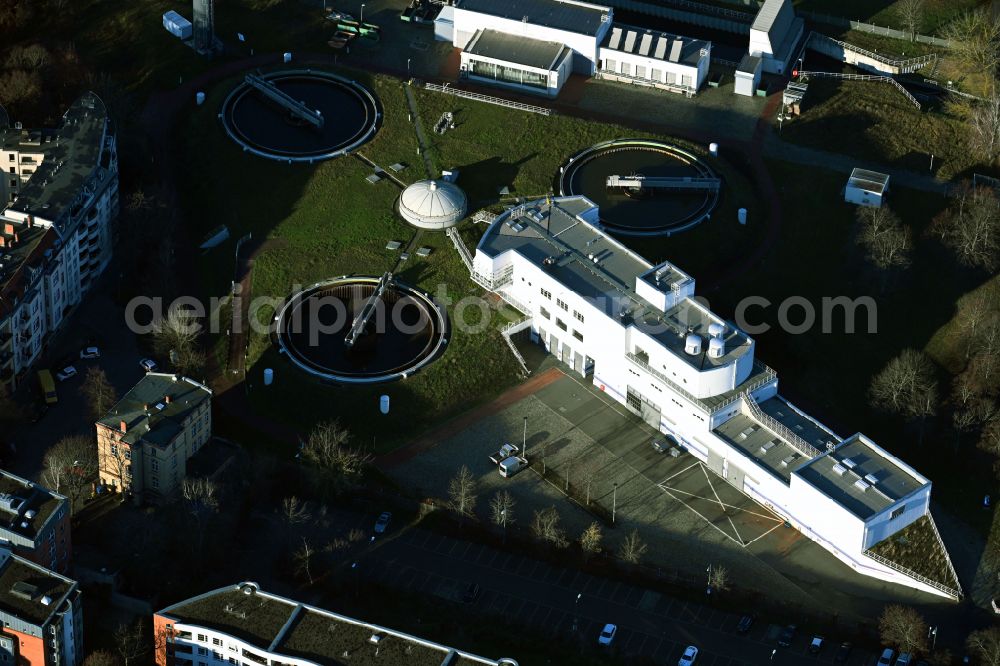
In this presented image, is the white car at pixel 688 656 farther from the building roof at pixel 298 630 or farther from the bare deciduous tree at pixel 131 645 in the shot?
the bare deciduous tree at pixel 131 645

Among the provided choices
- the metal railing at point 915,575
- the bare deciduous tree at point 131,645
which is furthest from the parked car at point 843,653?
the bare deciduous tree at point 131,645

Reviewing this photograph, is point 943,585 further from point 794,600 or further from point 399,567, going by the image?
point 399,567

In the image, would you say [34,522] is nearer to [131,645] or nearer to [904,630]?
[131,645]

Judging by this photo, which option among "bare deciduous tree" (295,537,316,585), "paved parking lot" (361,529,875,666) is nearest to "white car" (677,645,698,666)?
"paved parking lot" (361,529,875,666)

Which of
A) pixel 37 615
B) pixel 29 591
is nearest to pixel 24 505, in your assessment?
pixel 29 591

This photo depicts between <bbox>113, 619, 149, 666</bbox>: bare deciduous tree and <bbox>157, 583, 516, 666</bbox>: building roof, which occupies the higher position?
<bbox>157, 583, 516, 666</bbox>: building roof

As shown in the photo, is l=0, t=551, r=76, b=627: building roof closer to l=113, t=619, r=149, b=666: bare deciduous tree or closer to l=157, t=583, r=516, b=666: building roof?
l=113, t=619, r=149, b=666: bare deciduous tree
